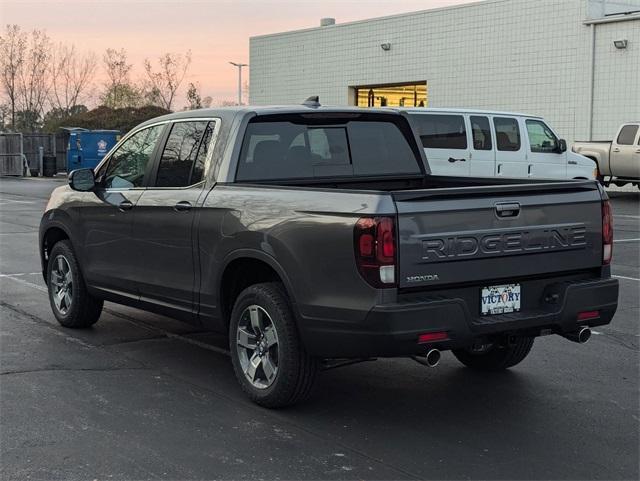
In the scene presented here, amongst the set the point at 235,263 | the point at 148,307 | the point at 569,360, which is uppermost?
the point at 235,263

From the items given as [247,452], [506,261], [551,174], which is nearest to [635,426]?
[506,261]

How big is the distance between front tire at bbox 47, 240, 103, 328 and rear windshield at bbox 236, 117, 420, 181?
2292 millimetres

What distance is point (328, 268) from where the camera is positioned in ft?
16.2

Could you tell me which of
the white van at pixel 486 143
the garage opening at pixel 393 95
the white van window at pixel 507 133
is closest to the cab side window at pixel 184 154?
the white van at pixel 486 143

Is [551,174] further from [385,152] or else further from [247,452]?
[247,452]

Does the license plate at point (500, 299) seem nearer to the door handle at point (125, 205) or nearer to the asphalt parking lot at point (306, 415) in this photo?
the asphalt parking lot at point (306, 415)

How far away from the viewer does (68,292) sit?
7.72m

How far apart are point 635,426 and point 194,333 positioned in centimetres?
378

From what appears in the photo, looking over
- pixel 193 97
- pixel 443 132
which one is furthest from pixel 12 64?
pixel 443 132

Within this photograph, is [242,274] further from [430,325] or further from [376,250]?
[430,325]

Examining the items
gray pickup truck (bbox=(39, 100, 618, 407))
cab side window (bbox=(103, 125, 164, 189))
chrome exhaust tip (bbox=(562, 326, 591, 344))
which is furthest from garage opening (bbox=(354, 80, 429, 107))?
chrome exhaust tip (bbox=(562, 326, 591, 344))

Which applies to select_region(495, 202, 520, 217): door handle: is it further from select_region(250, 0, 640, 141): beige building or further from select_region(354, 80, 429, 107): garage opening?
select_region(354, 80, 429, 107): garage opening

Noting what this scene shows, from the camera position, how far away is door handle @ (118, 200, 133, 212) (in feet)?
22.0

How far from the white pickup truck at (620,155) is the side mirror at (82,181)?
63.7ft
